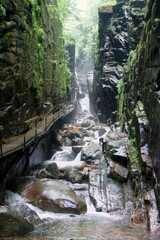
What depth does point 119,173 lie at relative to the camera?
320 inches

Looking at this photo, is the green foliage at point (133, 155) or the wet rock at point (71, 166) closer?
the green foliage at point (133, 155)

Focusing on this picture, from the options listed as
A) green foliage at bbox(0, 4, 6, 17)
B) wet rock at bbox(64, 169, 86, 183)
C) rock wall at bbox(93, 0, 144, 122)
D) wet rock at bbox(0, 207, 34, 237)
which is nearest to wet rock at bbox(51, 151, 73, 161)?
wet rock at bbox(64, 169, 86, 183)

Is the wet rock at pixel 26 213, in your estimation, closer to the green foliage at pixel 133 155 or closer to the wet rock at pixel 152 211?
the wet rock at pixel 152 211

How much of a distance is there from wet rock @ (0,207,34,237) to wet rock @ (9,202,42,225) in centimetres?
55

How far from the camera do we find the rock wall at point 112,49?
67.5ft

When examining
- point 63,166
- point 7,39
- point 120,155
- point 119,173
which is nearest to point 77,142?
point 63,166

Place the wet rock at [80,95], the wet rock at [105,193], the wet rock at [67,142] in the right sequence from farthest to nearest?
1. the wet rock at [80,95]
2. the wet rock at [67,142]
3. the wet rock at [105,193]

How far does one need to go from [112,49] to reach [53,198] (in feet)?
62.9

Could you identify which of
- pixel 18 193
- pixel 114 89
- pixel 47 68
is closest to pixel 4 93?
pixel 18 193

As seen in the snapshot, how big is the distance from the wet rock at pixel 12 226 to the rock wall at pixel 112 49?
52.2 feet

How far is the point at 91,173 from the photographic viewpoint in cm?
922

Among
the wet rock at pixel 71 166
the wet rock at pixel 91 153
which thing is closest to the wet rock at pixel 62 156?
the wet rock at pixel 91 153

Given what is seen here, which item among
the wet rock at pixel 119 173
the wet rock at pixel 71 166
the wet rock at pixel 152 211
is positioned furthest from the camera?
the wet rock at pixel 71 166

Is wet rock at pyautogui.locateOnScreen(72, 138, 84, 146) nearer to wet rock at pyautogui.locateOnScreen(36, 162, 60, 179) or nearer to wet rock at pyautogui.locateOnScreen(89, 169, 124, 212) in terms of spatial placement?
wet rock at pyautogui.locateOnScreen(36, 162, 60, 179)
